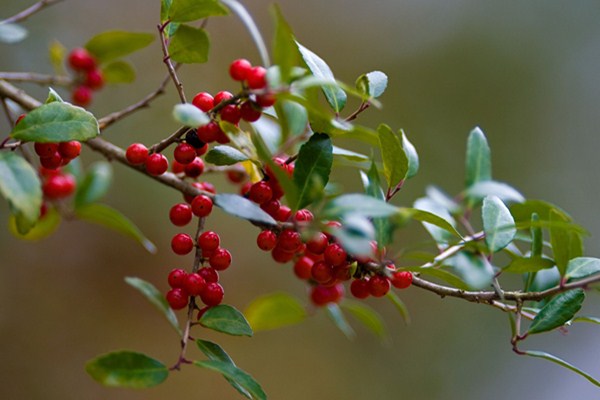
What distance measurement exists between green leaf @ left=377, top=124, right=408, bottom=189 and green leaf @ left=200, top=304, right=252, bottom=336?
0.70ft

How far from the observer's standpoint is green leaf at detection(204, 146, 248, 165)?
583 millimetres

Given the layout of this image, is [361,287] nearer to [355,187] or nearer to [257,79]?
[257,79]

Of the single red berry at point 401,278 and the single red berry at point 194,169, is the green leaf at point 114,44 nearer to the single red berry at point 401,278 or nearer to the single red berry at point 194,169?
the single red berry at point 194,169

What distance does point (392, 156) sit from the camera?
0.60m

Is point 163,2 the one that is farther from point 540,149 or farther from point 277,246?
point 540,149

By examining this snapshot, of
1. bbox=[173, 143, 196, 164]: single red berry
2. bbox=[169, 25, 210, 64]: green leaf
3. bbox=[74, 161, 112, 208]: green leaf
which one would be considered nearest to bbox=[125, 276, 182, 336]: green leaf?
bbox=[173, 143, 196, 164]: single red berry

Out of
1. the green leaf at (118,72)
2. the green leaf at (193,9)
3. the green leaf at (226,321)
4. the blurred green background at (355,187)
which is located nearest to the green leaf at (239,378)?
the green leaf at (226,321)

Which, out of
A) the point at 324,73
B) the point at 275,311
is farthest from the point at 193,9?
the point at 275,311

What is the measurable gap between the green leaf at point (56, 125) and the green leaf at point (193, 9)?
0.15 m

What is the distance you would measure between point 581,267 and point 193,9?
481 mm

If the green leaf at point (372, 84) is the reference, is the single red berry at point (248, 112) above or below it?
below

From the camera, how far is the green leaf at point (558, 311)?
59cm

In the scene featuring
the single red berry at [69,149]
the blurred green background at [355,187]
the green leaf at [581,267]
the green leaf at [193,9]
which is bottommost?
the blurred green background at [355,187]

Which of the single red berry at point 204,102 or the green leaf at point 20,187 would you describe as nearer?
the green leaf at point 20,187
